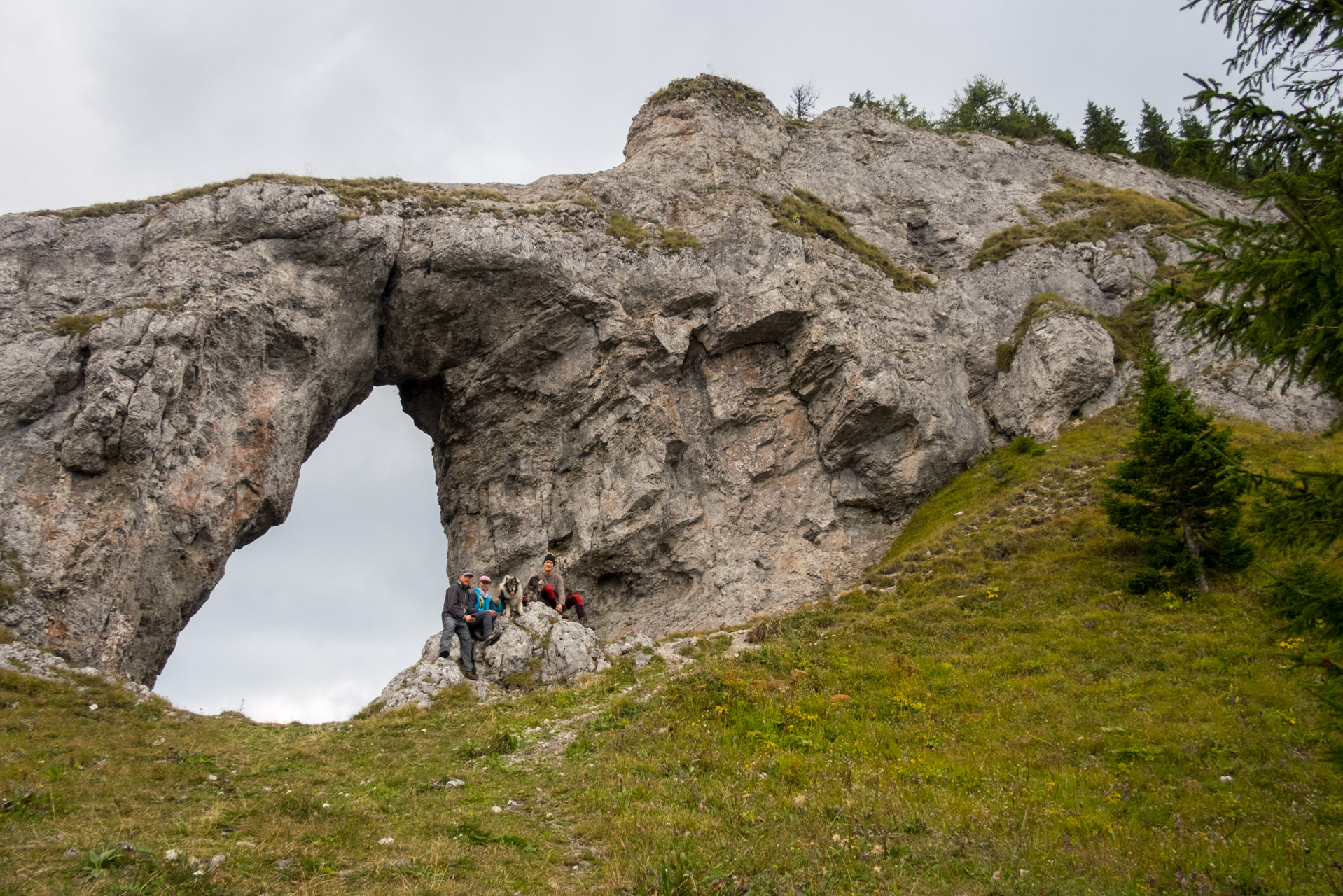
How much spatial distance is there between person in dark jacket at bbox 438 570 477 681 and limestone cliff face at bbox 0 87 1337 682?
8055 mm

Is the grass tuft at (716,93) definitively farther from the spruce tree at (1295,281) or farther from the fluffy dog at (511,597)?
the spruce tree at (1295,281)

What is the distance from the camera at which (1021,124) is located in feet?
186

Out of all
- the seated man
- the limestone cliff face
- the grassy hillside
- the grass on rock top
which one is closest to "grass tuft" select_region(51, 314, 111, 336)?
the limestone cliff face

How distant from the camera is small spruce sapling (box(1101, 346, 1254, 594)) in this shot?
19375 mm

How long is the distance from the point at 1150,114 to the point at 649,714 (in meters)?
67.6

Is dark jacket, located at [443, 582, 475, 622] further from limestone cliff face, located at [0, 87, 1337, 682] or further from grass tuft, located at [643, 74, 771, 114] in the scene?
grass tuft, located at [643, 74, 771, 114]

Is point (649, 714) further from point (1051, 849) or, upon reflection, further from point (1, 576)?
point (1, 576)

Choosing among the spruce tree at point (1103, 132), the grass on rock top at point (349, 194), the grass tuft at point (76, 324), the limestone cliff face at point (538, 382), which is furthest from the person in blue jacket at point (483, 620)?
the spruce tree at point (1103, 132)

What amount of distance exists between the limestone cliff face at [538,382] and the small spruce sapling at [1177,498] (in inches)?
448

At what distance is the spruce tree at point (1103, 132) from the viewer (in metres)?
56.0

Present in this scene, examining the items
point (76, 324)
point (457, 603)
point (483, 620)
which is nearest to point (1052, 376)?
point (483, 620)

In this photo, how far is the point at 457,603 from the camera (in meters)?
21.2

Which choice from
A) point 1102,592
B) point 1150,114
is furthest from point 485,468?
point 1150,114

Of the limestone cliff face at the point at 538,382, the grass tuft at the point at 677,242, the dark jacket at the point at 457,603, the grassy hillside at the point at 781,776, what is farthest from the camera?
the grass tuft at the point at 677,242
